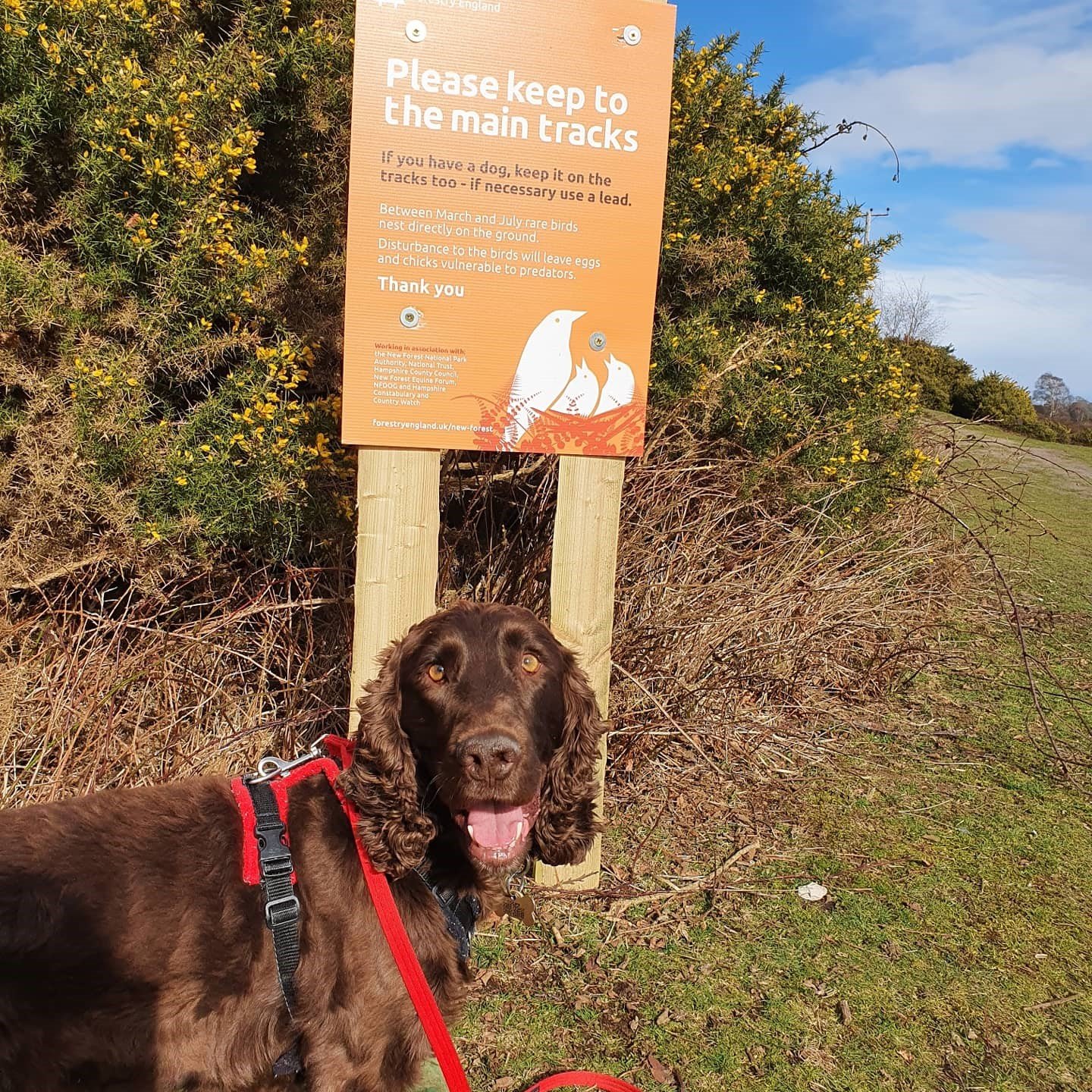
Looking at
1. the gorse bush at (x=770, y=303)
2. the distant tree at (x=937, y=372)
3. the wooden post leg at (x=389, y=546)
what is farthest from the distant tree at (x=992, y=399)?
the wooden post leg at (x=389, y=546)

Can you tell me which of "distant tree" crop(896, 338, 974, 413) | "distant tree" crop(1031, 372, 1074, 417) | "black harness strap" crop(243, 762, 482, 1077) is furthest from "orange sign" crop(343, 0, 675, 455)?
"distant tree" crop(1031, 372, 1074, 417)

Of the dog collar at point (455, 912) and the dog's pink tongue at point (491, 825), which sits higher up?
the dog's pink tongue at point (491, 825)

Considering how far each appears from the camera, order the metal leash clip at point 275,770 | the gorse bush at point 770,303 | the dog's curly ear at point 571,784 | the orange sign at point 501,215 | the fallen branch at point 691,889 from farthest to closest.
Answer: the gorse bush at point 770,303 → the fallen branch at point 691,889 → the orange sign at point 501,215 → the dog's curly ear at point 571,784 → the metal leash clip at point 275,770

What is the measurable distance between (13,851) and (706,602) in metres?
3.44

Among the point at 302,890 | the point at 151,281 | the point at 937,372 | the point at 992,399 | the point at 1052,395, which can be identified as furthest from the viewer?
the point at 1052,395

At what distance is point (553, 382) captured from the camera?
3.24m

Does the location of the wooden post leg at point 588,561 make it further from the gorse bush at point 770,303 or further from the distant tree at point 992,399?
the distant tree at point 992,399

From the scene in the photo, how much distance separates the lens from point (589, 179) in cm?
315

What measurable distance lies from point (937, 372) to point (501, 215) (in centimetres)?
1169

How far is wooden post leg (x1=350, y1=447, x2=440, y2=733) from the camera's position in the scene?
314 cm

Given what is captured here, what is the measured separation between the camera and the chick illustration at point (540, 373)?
319 centimetres

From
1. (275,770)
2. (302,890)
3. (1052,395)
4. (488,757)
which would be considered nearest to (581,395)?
(488,757)

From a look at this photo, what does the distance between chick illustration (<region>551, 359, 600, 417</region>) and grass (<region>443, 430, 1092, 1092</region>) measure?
6.70 feet

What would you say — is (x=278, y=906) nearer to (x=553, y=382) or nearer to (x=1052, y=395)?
(x=553, y=382)
